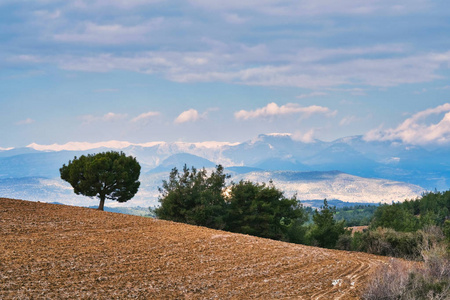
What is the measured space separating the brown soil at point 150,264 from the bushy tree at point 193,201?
14.6 meters

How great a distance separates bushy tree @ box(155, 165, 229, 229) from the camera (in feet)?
171

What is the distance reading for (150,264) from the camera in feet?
83.1

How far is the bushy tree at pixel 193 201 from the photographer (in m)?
52.2

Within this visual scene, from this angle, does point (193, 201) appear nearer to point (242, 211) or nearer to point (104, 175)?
point (242, 211)

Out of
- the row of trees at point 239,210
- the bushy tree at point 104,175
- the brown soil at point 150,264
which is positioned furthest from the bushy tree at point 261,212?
the brown soil at point 150,264

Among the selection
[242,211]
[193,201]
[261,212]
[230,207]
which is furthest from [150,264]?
[230,207]

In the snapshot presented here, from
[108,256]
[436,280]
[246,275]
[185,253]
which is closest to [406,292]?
[436,280]

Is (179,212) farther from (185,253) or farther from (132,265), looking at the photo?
(132,265)

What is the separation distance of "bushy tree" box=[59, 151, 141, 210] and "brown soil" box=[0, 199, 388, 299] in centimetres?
964

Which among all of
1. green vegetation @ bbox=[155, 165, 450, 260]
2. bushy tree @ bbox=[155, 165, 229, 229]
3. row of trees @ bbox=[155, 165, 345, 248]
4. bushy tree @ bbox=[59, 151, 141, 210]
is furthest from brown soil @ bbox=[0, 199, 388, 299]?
row of trees @ bbox=[155, 165, 345, 248]

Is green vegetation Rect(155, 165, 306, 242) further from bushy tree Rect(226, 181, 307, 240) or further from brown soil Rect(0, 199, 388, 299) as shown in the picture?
brown soil Rect(0, 199, 388, 299)

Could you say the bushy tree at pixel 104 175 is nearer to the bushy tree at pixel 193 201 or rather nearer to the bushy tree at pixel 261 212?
the bushy tree at pixel 193 201

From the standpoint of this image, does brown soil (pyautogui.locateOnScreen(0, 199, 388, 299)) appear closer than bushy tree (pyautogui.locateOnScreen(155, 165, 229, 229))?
Yes

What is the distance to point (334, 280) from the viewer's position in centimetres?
2516
